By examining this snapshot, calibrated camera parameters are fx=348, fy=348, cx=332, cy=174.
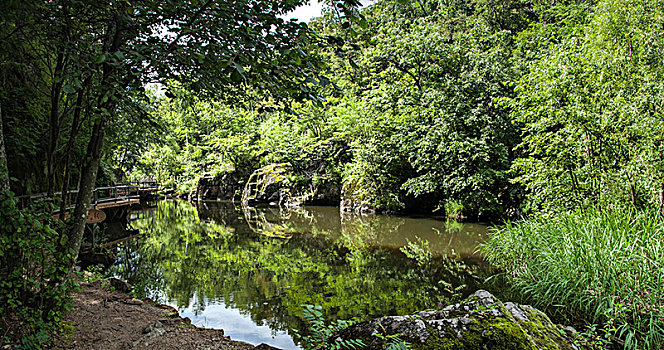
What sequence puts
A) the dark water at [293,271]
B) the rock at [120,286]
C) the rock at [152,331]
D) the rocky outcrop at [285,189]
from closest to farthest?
the rock at [152,331] < the dark water at [293,271] < the rock at [120,286] < the rocky outcrop at [285,189]

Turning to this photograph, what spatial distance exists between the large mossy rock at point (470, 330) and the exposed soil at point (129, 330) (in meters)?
1.92

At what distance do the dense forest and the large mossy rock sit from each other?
1.24 meters

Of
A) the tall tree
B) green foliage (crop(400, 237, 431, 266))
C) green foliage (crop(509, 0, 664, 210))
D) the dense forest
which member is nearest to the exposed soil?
the dense forest

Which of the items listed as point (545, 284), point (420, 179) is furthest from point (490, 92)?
point (545, 284)

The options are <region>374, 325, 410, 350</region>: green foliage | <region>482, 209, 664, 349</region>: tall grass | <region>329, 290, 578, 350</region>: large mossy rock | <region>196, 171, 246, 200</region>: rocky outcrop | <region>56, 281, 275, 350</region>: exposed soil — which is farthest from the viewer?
<region>196, 171, 246, 200</region>: rocky outcrop

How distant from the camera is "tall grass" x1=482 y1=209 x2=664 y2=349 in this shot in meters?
3.43

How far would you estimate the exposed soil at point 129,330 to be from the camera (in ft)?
12.1

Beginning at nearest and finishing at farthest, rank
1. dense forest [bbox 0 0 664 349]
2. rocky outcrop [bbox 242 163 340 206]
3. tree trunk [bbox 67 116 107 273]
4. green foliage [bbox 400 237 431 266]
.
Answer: dense forest [bbox 0 0 664 349] → tree trunk [bbox 67 116 107 273] → green foliage [bbox 400 237 431 266] → rocky outcrop [bbox 242 163 340 206]

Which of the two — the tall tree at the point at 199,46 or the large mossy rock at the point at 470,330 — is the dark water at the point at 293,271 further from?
the tall tree at the point at 199,46

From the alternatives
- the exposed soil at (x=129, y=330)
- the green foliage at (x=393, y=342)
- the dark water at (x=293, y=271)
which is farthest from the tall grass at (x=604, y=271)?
the exposed soil at (x=129, y=330)

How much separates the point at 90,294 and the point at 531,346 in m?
5.80

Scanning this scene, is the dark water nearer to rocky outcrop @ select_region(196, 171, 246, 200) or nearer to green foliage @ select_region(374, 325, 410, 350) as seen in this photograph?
green foliage @ select_region(374, 325, 410, 350)

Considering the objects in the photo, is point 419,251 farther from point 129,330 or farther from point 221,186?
point 221,186

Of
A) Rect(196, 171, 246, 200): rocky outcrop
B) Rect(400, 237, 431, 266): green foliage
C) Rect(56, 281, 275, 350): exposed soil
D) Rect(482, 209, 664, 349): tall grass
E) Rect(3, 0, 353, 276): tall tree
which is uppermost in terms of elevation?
Rect(3, 0, 353, 276): tall tree
